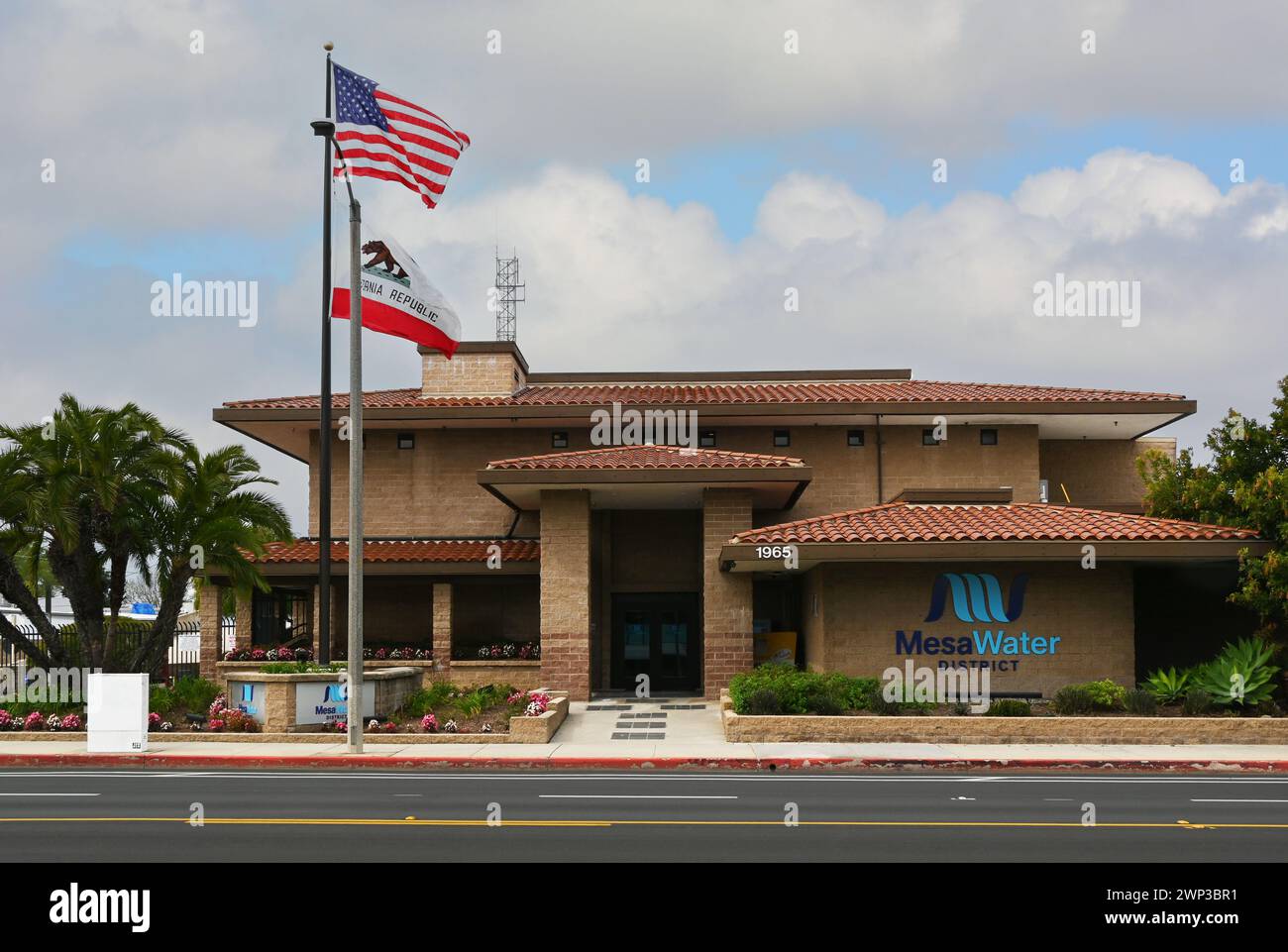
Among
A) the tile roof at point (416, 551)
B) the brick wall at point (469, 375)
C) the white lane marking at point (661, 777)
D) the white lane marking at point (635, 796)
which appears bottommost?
the white lane marking at point (661, 777)

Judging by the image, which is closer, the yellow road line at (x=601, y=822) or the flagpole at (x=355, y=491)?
the yellow road line at (x=601, y=822)

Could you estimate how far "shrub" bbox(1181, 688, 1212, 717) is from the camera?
2392 centimetres

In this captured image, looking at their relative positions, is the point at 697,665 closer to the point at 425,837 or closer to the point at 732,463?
the point at 732,463

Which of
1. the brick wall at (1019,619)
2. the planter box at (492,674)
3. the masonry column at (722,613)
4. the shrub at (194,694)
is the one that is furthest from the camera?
the planter box at (492,674)

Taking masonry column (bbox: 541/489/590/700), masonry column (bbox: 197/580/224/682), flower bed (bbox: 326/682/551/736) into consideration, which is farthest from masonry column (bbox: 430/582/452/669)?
masonry column (bbox: 197/580/224/682)

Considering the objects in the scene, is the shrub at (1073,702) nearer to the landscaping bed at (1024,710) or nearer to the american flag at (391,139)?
the landscaping bed at (1024,710)

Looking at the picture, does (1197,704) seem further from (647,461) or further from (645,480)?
(647,461)

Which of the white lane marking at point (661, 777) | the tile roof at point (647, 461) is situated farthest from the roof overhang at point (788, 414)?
the white lane marking at point (661, 777)

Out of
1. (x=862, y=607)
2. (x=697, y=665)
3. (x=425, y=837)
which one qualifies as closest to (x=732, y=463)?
(x=862, y=607)

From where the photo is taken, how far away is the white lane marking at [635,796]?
1633 centimetres

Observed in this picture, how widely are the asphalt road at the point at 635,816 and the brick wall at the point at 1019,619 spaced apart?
658 cm

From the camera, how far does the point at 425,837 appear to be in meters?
12.9

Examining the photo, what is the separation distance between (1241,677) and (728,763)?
10407mm

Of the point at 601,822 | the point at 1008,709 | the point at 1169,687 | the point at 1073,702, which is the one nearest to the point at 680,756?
the point at 1008,709
